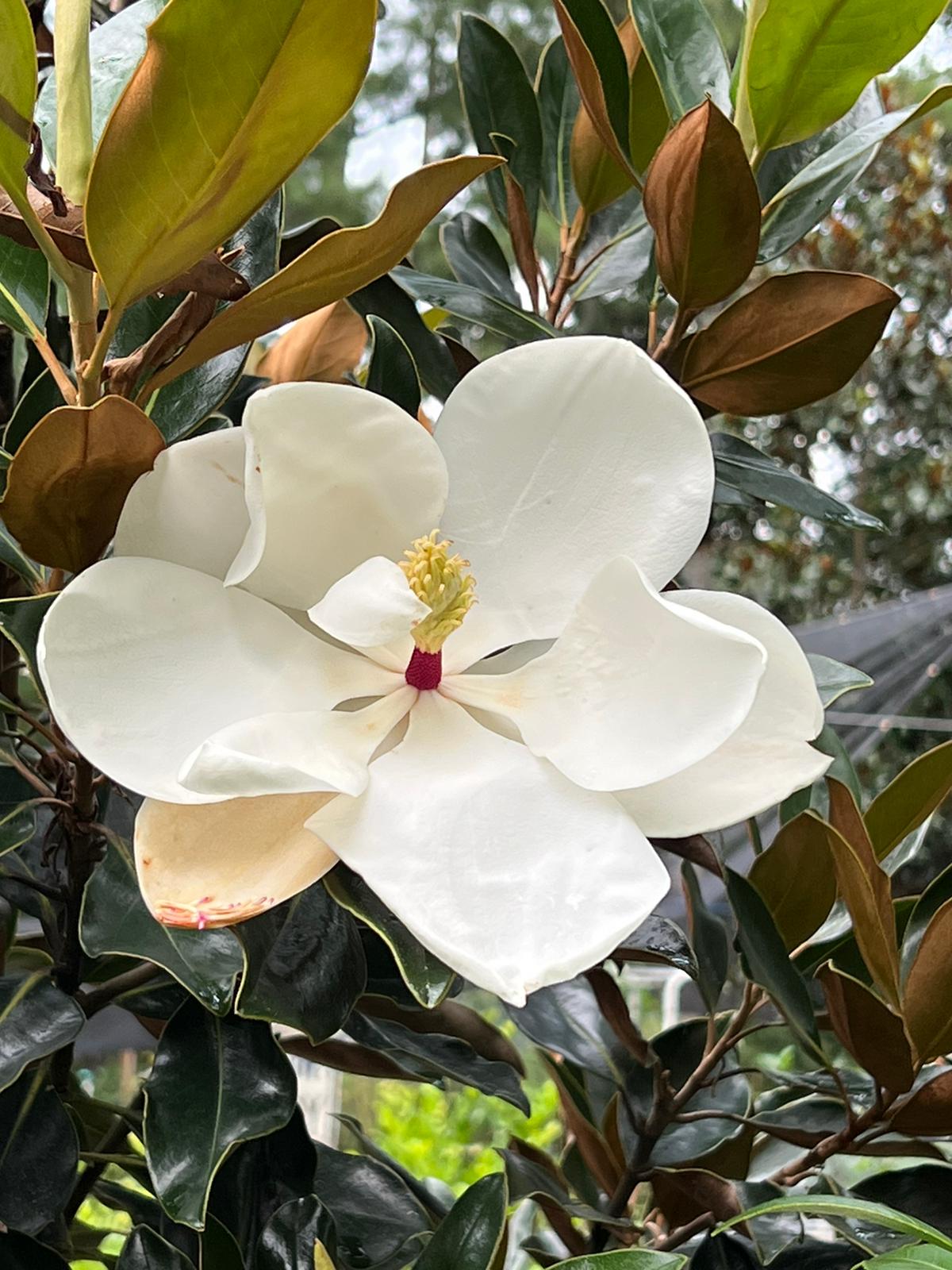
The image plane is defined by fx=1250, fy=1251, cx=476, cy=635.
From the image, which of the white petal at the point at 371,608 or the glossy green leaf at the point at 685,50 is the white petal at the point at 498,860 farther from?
the glossy green leaf at the point at 685,50

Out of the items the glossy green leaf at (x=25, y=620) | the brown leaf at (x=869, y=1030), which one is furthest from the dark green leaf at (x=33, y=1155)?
the brown leaf at (x=869, y=1030)

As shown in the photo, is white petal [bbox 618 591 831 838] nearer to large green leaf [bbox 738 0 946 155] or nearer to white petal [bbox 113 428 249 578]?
white petal [bbox 113 428 249 578]

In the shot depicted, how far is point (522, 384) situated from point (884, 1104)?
1.30 ft

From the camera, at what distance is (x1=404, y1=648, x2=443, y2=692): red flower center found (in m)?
0.45

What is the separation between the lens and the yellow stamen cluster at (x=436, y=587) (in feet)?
1.40

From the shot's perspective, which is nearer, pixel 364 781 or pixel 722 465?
pixel 364 781

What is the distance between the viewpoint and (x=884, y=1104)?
599 mm

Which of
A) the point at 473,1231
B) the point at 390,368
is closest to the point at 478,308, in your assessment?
the point at 390,368

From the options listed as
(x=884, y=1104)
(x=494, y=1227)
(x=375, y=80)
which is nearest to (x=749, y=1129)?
(x=884, y=1104)

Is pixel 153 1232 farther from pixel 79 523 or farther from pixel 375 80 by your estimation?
pixel 375 80

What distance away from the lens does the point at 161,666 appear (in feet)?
1.29

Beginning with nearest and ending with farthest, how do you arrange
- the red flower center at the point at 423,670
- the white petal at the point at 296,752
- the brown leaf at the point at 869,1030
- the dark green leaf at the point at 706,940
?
the white petal at the point at 296,752 < the red flower center at the point at 423,670 < the brown leaf at the point at 869,1030 < the dark green leaf at the point at 706,940

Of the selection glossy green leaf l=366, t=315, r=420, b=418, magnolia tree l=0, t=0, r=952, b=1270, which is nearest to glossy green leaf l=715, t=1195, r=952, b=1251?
magnolia tree l=0, t=0, r=952, b=1270

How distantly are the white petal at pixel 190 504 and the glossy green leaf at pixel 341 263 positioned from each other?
0.14ft
